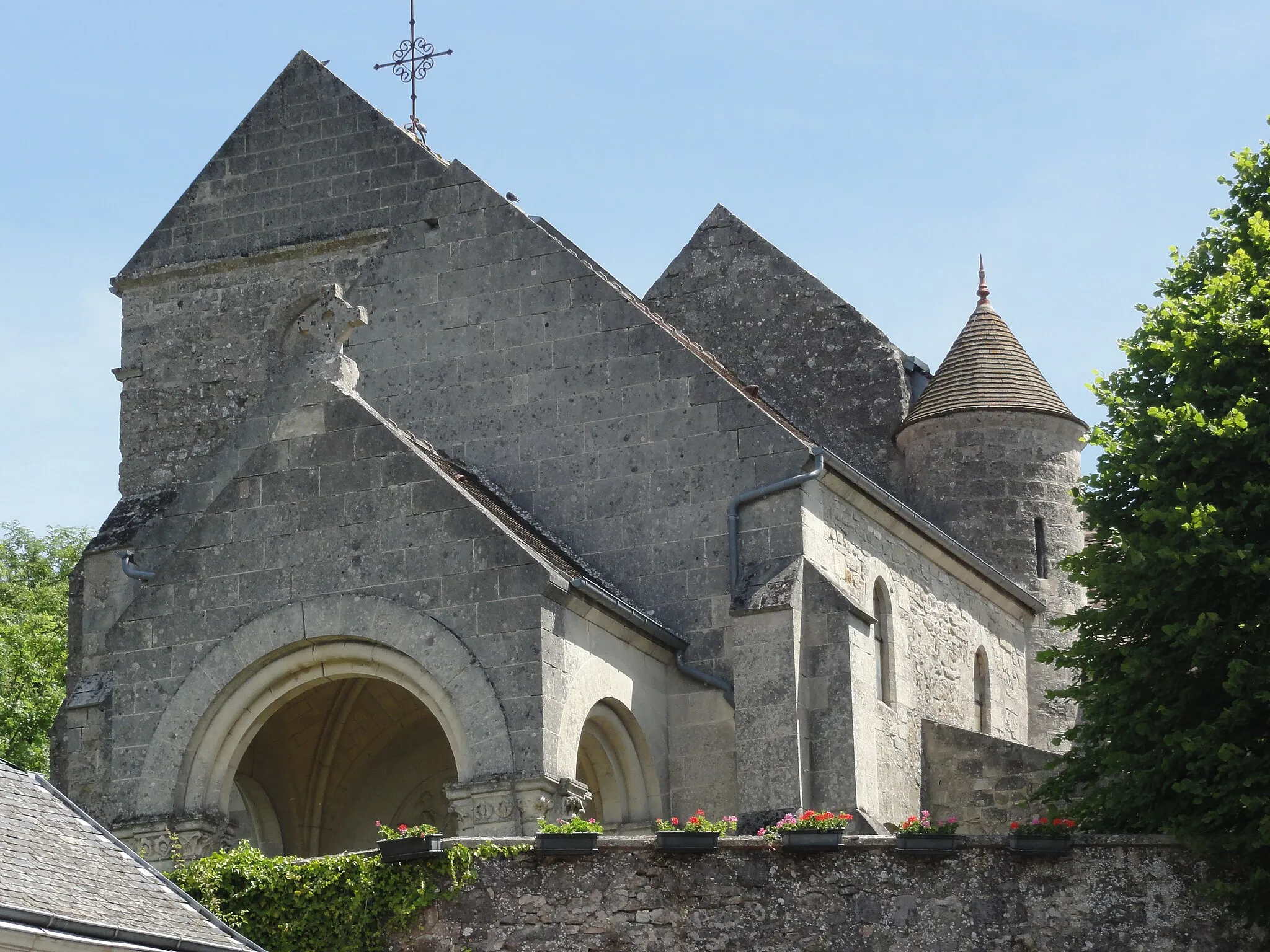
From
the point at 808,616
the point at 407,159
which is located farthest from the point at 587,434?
the point at 407,159

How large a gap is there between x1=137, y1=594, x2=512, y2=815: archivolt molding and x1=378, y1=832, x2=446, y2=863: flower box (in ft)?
8.48

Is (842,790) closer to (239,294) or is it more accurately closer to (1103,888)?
(1103,888)

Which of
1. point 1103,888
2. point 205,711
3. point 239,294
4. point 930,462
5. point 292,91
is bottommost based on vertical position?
point 1103,888

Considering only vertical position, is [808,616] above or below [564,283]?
below

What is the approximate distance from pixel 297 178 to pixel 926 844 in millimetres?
15107

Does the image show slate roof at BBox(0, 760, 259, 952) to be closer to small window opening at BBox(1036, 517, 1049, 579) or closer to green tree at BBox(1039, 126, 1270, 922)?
green tree at BBox(1039, 126, 1270, 922)

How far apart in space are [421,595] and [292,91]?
1134 centimetres

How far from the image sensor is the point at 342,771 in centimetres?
2258

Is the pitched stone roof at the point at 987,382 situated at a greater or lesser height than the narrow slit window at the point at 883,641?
greater

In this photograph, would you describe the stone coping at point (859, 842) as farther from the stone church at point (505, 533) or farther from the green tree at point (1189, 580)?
the stone church at point (505, 533)

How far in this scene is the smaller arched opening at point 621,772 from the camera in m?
20.5

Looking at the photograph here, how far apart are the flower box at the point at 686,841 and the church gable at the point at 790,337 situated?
11896 mm

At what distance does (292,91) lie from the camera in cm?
2886

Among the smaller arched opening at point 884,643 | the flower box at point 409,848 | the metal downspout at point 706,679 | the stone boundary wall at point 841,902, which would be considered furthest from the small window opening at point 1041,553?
the flower box at point 409,848
